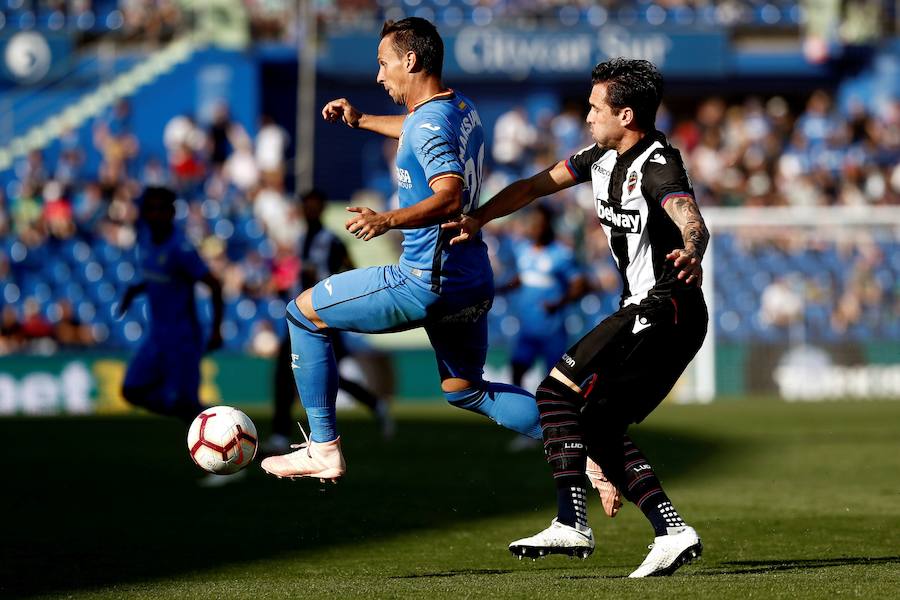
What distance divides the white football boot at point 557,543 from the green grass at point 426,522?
141 millimetres

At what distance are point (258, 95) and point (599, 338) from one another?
21.6m

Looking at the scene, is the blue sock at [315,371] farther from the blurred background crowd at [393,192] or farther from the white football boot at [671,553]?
the blurred background crowd at [393,192]

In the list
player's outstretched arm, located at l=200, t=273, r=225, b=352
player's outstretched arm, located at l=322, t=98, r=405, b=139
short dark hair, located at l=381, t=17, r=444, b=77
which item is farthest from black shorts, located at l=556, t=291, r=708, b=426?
player's outstretched arm, located at l=200, t=273, r=225, b=352

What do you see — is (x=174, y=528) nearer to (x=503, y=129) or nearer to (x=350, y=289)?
(x=350, y=289)

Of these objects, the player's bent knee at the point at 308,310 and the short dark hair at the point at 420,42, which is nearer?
the short dark hair at the point at 420,42

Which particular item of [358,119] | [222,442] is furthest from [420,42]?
[222,442]

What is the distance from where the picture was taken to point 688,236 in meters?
5.90

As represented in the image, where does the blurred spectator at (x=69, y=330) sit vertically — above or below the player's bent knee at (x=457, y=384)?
below

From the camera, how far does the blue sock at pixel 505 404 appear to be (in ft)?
23.1

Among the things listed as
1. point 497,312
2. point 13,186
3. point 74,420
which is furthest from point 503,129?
point 74,420

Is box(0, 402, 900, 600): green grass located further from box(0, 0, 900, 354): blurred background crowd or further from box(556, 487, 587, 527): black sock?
box(0, 0, 900, 354): blurred background crowd

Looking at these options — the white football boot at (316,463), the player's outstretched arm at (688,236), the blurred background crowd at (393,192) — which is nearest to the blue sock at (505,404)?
the white football boot at (316,463)

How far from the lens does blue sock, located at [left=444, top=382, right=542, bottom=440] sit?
23.1 feet

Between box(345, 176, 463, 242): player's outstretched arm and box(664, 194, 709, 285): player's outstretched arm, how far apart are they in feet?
3.10
